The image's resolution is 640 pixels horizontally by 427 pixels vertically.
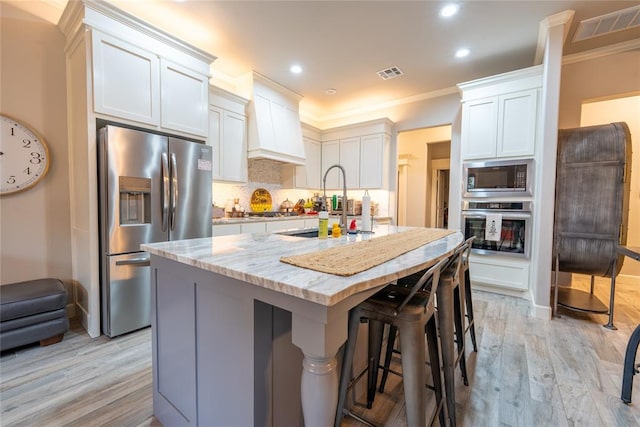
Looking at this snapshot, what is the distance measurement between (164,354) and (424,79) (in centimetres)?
441

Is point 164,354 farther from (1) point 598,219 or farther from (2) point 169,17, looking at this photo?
(1) point 598,219

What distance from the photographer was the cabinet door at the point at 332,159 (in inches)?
207

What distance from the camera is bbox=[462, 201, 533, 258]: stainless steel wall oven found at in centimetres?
313

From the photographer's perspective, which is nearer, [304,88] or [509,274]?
[509,274]

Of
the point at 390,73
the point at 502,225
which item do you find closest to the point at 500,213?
the point at 502,225

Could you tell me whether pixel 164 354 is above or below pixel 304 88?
below

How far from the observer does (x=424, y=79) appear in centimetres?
401

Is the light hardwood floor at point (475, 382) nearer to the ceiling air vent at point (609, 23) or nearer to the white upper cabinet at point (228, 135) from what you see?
the white upper cabinet at point (228, 135)

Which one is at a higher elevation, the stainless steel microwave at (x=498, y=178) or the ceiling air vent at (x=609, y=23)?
the ceiling air vent at (x=609, y=23)

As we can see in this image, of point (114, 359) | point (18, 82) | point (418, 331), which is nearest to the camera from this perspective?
point (418, 331)

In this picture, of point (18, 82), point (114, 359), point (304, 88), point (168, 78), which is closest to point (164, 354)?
point (114, 359)

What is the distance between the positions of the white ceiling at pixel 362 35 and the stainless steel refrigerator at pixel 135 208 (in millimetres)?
1321

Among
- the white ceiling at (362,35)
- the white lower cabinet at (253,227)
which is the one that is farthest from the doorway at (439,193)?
the white lower cabinet at (253,227)

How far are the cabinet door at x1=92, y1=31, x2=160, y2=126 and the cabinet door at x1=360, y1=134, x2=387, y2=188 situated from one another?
3.29 meters
